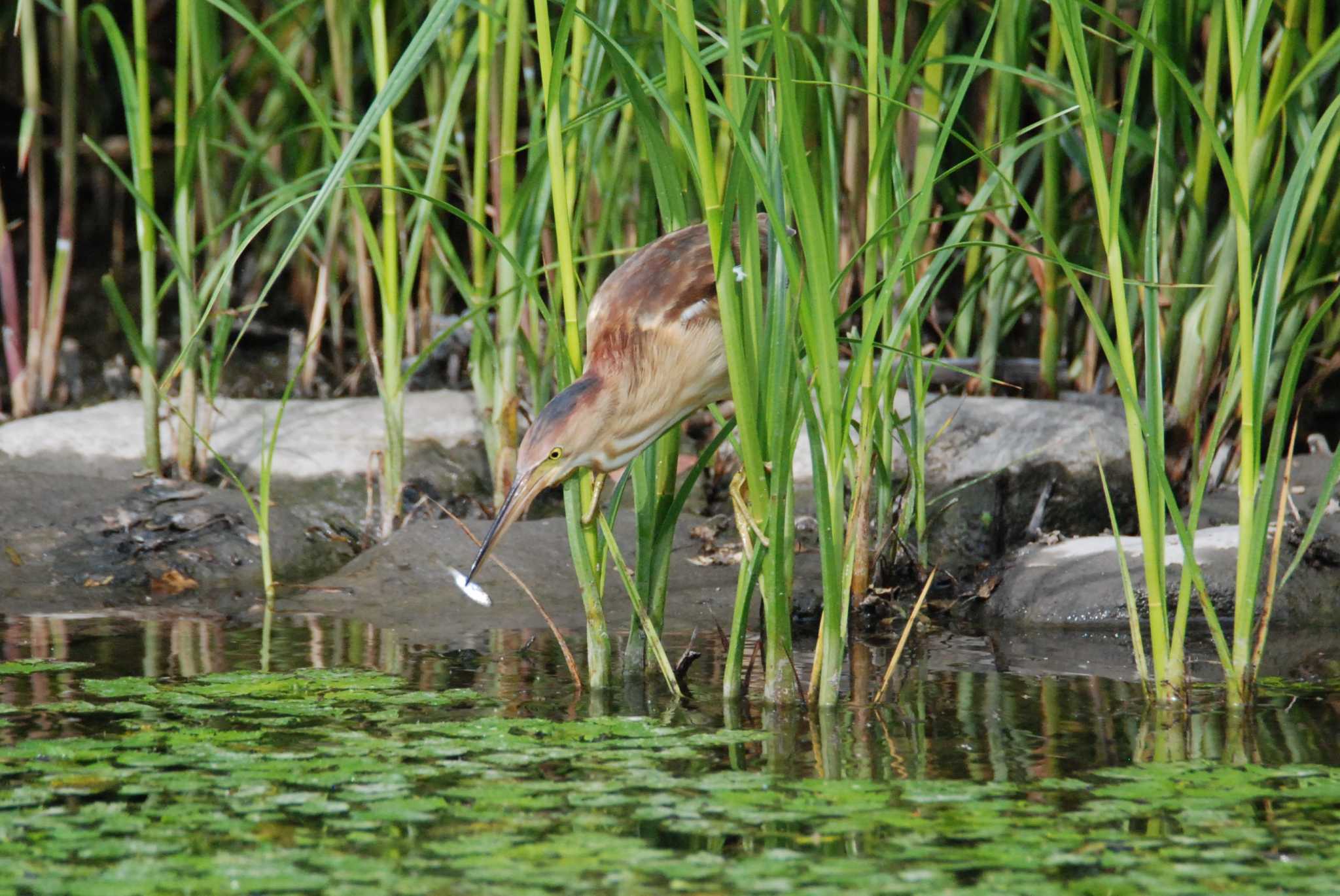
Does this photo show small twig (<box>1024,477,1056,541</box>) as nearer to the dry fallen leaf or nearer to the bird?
the bird

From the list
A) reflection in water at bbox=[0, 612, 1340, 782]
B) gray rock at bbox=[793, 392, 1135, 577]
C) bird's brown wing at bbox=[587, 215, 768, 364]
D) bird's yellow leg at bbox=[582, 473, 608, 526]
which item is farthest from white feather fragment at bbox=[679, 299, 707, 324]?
gray rock at bbox=[793, 392, 1135, 577]

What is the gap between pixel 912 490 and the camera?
13.1 ft

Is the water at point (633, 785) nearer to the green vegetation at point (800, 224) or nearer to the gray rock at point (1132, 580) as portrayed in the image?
the green vegetation at point (800, 224)

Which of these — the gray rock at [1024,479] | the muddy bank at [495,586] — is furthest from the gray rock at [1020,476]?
the muddy bank at [495,586]

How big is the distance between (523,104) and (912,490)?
13.5 feet

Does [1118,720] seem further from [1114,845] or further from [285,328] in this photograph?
[285,328]

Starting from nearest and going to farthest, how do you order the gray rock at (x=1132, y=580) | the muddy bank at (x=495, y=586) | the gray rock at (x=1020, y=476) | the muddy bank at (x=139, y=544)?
the gray rock at (x=1132, y=580)
the muddy bank at (x=495, y=586)
the muddy bank at (x=139, y=544)
the gray rock at (x=1020, y=476)

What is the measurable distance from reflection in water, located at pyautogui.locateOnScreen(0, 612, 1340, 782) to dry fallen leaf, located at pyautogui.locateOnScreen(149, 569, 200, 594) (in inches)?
18.9

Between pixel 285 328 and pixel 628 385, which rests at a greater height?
pixel 285 328

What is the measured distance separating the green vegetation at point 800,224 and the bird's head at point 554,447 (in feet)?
0.34

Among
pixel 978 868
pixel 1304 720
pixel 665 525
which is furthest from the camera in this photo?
pixel 665 525

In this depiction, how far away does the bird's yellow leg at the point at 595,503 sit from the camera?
9.19 feet

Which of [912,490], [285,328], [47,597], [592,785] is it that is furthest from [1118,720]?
[285,328]

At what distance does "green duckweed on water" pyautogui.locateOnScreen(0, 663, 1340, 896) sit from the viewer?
6.19 feet
